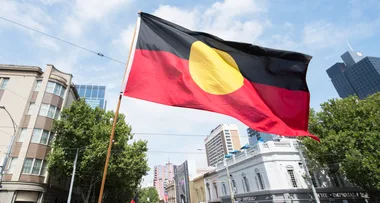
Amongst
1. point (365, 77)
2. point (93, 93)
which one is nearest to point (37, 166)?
point (93, 93)

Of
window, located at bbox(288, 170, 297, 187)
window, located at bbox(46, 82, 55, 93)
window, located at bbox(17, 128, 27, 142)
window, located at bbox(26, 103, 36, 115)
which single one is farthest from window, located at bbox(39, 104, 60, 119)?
window, located at bbox(288, 170, 297, 187)

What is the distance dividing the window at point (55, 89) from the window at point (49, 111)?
193 centimetres

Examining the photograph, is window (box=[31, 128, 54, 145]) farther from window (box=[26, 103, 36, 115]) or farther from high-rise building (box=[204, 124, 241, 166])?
high-rise building (box=[204, 124, 241, 166])

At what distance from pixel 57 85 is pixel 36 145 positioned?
786 centimetres

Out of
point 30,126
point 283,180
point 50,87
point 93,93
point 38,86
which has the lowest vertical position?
point 283,180

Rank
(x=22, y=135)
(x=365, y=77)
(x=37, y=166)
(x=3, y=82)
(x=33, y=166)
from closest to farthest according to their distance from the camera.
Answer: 1. (x=33, y=166)
2. (x=37, y=166)
3. (x=22, y=135)
4. (x=3, y=82)
5. (x=365, y=77)

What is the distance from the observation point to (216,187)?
43469 millimetres

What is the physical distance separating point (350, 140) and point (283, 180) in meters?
8.54

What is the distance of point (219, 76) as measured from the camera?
6.05m

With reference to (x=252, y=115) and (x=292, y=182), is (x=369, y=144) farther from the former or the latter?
(x=252, y=115)

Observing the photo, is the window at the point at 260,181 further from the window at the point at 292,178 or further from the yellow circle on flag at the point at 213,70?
the yellow circle on flag at the point at 213,70

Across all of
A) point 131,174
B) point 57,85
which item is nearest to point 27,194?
point 131,174

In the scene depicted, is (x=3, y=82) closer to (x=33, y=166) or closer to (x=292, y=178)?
(x=33, y=166)

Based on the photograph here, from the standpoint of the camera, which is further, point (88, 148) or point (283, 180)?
point (283, 180)
